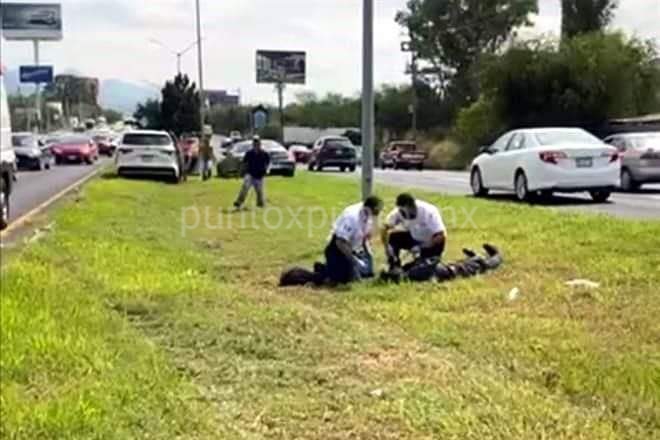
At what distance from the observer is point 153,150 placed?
117 feet

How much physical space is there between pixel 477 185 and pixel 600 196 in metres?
3.25

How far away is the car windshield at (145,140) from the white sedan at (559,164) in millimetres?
14466

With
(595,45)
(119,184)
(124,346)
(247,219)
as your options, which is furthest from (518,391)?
(595,45)

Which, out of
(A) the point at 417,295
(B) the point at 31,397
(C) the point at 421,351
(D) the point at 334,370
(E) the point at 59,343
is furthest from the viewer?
(A) the point at 417,295

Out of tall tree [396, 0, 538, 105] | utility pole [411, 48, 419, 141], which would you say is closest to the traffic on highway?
tall tree [396, 0, 538, 105]

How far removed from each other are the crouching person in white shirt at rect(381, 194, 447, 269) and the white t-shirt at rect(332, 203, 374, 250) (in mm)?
429

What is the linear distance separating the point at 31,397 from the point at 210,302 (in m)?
5.35

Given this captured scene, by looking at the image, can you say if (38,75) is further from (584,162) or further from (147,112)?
(584,162)

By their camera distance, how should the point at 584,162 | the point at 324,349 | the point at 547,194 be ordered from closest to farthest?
the point at 324,349, the point at 584,162, the point at 547,194

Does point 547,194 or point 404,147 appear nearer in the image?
point 547,194

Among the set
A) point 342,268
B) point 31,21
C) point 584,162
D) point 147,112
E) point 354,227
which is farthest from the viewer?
point 584,162

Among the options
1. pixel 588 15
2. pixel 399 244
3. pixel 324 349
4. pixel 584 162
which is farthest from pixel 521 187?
pixel 588 15

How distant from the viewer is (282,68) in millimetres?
102188

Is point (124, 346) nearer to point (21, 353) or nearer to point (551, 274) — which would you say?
point (21, 353)
